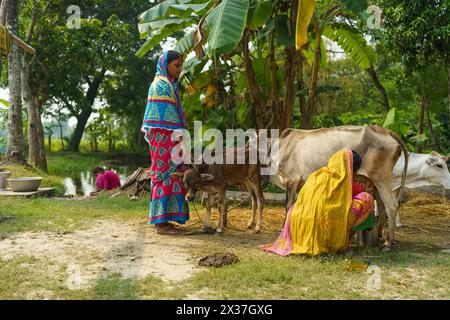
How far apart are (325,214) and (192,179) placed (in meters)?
1.84

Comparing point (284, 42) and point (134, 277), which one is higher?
point (284, 42)

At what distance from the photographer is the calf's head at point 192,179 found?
19.2 ft

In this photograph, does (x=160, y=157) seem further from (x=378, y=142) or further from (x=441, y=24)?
(x=441, y=24)

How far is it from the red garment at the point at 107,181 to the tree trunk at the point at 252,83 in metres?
3.86

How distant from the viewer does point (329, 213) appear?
15.8 ft

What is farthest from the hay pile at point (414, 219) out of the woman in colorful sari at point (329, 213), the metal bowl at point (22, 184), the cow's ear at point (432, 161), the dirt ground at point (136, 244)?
the metal bowl at point (22, 184)

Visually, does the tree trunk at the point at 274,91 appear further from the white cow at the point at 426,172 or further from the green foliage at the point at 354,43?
the white cow at the point at 426,172

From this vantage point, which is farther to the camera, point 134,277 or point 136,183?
point 136,183

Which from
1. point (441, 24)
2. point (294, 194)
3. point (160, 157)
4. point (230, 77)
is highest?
point (441, 24)

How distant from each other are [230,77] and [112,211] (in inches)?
150

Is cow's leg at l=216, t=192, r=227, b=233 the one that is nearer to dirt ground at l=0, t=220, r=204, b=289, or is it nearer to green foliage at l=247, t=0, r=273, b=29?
dirt ground at l=0, t=220, r=204, b=289
